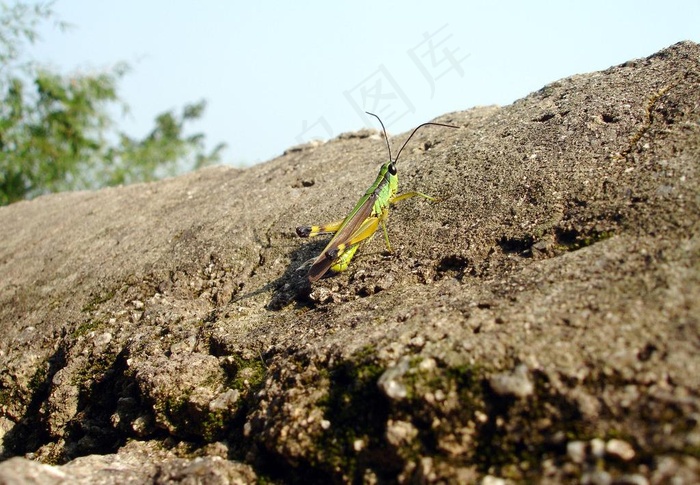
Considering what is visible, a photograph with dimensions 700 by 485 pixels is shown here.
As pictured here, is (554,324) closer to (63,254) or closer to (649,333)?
(649,333)

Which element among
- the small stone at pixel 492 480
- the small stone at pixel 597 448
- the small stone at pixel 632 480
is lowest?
the small stone at pixel 632 480

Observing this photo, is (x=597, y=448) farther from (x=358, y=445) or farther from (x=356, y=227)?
(x=356, y=227)

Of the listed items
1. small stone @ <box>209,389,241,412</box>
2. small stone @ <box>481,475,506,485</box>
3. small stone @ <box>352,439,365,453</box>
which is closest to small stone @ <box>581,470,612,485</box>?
small stone @ <box>481,475,506,485</box>

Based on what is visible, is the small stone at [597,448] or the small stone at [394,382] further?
the small stone at [394,382]

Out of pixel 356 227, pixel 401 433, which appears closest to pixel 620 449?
pixel 401 433

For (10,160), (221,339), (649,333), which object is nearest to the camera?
(649,333)

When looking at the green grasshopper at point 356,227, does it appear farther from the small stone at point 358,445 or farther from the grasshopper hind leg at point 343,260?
the small stone at point 358,445

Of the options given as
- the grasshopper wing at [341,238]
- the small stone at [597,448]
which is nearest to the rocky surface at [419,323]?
the small stone at [597,448]

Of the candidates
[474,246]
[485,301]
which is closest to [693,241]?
[485,301]
